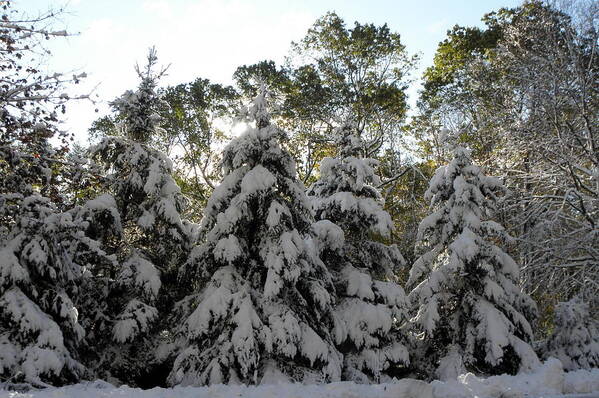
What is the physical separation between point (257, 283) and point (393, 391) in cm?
485

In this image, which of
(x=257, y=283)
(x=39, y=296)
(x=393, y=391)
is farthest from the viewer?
(x=257, y=283)

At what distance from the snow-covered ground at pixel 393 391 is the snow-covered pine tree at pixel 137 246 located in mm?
3114

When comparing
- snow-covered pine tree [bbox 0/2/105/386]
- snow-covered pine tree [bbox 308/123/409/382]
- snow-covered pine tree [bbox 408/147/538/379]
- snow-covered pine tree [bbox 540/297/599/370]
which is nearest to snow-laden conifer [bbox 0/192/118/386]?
snow-covered pine tree [bbox 0/2/105/386]

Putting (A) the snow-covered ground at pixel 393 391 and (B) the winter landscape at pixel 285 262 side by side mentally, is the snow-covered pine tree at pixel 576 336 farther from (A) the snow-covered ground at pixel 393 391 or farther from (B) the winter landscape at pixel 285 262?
(A) the snow-covered ground at pixel 393 391

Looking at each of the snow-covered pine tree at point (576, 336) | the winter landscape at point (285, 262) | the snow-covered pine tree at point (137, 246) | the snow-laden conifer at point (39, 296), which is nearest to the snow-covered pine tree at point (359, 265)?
the winter landscape at point (285, 262)

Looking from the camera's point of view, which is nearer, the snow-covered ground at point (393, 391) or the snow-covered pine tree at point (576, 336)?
the snow-covered ground at point (393, 391)

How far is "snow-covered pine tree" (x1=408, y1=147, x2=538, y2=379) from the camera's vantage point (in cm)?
1263

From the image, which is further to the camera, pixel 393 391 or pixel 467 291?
pixel 467 291

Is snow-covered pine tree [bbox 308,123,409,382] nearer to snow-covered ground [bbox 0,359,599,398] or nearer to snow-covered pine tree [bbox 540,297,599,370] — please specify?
snow-covered ground [bbox 0,359,599,398]

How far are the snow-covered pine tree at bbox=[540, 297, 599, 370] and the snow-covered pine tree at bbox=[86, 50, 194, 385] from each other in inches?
433

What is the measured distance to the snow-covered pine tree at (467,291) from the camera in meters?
12.6

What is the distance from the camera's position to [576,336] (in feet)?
45.7

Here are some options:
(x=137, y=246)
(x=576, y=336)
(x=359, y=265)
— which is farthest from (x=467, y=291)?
(x=137, y=246)

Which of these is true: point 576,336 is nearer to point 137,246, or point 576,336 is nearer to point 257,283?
point 257,283
